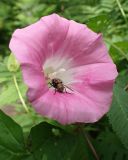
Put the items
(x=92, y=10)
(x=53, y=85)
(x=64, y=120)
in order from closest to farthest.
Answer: (x=64, y=120)
(x=53, y=85)
(x=92, y=10)

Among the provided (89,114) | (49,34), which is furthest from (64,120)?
(49,34)

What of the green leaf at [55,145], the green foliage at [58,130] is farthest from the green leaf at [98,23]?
the green leaf at [55,145]

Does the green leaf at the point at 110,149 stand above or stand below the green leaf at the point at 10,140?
below

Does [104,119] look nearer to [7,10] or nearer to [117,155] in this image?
[117,155]

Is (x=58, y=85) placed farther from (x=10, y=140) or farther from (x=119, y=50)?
(x=119, y=50)

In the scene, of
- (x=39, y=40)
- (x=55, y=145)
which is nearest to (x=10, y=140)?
(x=55, y=145)

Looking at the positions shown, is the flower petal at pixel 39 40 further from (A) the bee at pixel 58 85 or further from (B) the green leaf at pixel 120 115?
(B) the green leaf at pixel 120 115

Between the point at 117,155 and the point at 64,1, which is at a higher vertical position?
the point at 64,1
